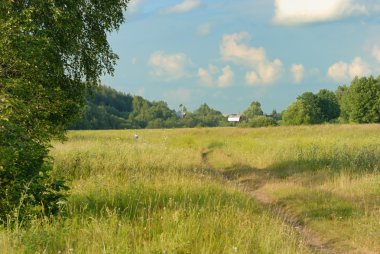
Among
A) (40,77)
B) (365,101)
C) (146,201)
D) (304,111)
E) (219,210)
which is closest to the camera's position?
(219,210)

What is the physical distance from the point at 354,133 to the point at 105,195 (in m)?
33.4

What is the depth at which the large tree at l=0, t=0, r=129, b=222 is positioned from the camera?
6750 mm

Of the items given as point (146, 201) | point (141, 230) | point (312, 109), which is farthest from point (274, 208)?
point (312, 109)

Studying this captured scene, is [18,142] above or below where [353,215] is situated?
above

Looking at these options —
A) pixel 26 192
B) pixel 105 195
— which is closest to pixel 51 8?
pixel 105 195

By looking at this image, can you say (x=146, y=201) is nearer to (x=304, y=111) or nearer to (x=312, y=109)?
(x=304, y=111)

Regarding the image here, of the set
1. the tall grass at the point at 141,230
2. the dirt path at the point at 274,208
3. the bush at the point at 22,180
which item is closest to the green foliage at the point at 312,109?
the dirt path at the point at 274,208

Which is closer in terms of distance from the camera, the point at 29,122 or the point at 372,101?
the point at 29,122

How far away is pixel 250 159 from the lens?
2295 cm

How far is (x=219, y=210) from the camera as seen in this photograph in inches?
334

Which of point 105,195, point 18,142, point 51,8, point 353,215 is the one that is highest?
point 51,8

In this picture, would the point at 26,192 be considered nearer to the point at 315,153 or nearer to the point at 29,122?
the point at 29,122

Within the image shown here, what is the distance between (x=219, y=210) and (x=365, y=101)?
287ft

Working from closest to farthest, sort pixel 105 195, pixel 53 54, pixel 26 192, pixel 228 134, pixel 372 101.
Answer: pixel 26 192 → pixel 105 195 → pixel 53 54 → pixel 228 134 → pixel 372 101
